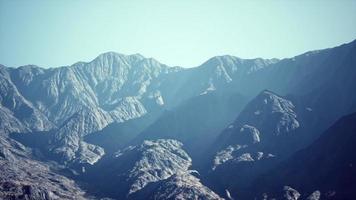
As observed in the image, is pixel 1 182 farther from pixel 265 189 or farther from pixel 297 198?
pixel 297 198

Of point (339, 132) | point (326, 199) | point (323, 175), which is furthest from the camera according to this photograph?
point (339, 132)

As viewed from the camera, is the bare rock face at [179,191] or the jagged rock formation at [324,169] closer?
the jagged rock formation at [324,169]

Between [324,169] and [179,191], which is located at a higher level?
[324,169]

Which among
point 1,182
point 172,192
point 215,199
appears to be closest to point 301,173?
point 215,199

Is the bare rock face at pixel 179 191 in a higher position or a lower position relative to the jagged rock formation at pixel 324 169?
lower

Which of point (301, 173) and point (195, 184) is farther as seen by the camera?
point (195, 184)

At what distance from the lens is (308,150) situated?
193 m

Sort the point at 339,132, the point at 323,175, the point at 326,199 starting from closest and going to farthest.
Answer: the point at 326,199, the point at 323,175, the point at 339,132

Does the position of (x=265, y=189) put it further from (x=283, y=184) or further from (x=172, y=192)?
(x=172, y=192)

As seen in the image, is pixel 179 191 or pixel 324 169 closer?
pixel 324 169

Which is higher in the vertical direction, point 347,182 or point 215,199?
point 347,182

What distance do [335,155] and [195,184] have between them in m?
63.4

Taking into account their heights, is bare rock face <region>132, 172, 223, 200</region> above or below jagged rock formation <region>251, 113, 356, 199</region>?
below

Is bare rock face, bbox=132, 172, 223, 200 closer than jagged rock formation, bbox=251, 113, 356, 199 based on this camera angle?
No
